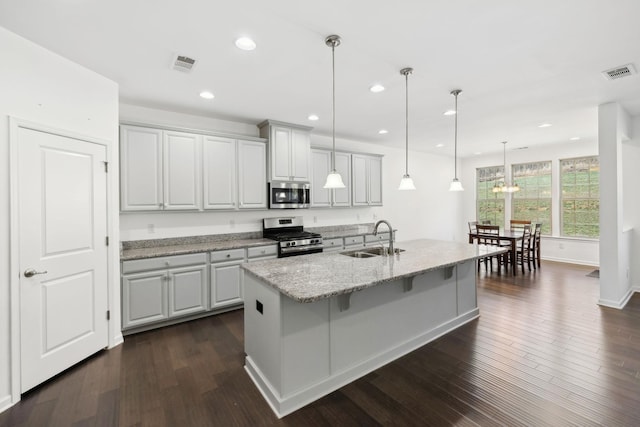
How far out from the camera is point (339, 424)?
189 centimetres

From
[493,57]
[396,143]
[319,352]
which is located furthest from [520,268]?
[319,352]

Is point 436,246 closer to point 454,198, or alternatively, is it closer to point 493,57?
point 493,57

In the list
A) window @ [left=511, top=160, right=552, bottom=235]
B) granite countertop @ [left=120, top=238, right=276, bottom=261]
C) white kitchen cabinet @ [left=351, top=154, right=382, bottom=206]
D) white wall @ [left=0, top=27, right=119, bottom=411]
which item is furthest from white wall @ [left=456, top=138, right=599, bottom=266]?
white wall @ [left=0, top=27, right=119, bottom=411]

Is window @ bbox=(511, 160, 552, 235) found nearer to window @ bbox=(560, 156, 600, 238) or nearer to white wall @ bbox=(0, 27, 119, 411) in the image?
window @ bbox=(560, 156, 600, 238)

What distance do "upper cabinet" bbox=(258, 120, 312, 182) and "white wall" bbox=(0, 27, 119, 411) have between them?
195 cm

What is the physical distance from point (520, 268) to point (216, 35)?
6.81 metres

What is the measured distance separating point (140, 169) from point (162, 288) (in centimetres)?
141

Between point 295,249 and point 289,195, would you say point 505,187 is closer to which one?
point 289,195

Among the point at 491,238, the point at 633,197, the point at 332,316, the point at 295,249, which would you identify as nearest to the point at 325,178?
the point at 295,249

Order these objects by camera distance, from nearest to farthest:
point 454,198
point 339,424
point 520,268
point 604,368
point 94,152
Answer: point 339,424
point 604,368
point 94,152
point 520,268
point 454,198

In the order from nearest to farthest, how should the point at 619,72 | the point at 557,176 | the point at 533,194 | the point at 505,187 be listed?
the point at 619,72 < the point at 505,187 < the point at 557,176 < the point at 533,194

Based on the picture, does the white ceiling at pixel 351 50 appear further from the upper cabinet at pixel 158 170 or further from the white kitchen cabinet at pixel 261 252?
the white kitchen cabinet at pixel 261 252

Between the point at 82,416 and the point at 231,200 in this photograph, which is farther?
the point at 231,200

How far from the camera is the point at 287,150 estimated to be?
4484 millimetres
